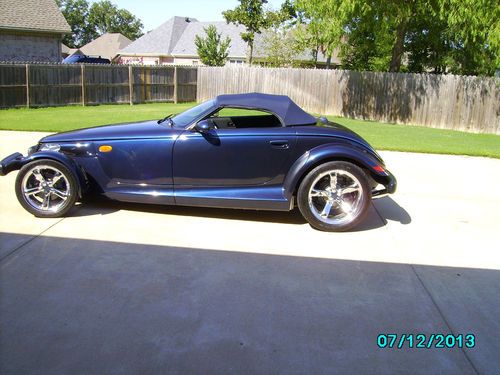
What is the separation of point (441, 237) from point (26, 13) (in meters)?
27.2

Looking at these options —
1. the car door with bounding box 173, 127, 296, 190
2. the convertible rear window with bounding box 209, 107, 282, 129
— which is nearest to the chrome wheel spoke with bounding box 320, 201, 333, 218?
the car door with bounding box 173, 127, 296, 190

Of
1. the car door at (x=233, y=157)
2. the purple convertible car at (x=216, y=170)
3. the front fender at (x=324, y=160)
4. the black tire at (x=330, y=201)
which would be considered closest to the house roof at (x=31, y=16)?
the purple convertible car at (x=216, y=170)

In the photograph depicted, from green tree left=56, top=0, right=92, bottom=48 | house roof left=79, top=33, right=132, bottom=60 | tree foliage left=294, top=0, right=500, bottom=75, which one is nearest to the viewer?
tree foliage left=294, top=0, right=500, bottom=75

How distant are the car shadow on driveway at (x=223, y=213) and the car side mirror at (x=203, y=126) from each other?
1.02 meters

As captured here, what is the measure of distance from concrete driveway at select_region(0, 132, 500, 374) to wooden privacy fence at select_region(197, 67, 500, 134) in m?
13.5

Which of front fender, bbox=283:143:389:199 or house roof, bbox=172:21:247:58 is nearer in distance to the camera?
front fender, bbox=283:143:389:199

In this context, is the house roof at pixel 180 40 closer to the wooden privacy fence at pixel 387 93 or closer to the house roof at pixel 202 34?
the house roof at pixel 202 34

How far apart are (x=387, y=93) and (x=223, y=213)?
622 inches

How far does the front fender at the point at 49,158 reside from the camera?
5223 millimetres

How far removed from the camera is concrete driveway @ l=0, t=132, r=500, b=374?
288 cm

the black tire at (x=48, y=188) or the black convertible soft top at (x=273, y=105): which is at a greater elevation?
the black convertible soft top at (x=273, y=105)

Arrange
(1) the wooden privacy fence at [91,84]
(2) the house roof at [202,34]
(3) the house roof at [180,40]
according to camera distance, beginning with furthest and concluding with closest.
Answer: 1. (3) the house roof at [180,40]
2. (2) the house roof at [202,34]
3. (1) the wooden privacy fence at [91,84]

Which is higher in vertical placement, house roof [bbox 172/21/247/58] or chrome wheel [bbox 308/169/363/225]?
house roof [bbox 172/21/247/58]

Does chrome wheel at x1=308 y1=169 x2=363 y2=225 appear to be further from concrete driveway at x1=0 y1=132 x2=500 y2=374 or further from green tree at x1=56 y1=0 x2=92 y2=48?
green tree at x1=56 y1=0 x2=92 y2=48
